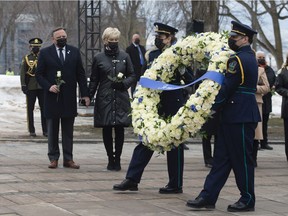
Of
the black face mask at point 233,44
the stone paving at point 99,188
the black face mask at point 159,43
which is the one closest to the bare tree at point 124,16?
the stone paving at point 99,188

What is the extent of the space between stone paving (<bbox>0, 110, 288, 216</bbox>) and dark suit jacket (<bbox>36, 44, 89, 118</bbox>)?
2.84 feet

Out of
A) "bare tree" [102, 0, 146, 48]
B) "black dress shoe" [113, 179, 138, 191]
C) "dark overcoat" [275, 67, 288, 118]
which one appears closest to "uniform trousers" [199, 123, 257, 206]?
"black dress shoe" [113, 179, 138, 191]

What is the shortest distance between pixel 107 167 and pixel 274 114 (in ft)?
53.2

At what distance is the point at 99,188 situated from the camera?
10797 millimetres

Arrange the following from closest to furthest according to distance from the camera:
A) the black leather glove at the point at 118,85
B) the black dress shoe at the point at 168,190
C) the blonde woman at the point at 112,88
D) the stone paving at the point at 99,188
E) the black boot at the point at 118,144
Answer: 1. the stone paving at the point at 99,188
2. the black dress shoe at the point at 168,190
3. the black leather glove at the point at 118,85
4. the blonde woman at the point at 112,88
5. the black boot at the point at 118,144

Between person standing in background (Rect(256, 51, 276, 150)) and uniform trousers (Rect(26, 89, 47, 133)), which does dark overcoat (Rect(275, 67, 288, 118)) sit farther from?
uniform trousers (Rect(26, 89, 47, 133))

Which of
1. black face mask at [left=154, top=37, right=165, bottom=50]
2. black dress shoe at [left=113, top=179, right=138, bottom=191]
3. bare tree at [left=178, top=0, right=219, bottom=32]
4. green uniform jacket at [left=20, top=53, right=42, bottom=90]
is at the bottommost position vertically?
black dress shoe at [left=113, top=179, right=138, bottom=191]

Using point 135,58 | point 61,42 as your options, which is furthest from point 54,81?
point 135,58

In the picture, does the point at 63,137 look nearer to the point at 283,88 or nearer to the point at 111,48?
the point at 111,48

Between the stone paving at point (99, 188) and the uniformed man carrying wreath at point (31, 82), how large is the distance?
87.9 inches

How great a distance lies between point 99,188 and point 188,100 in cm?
185

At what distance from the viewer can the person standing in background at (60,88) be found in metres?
12.4

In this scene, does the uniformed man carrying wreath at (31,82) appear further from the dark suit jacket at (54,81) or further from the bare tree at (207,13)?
the bare tree at (207,13)

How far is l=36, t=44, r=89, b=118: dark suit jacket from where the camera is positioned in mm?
12383
